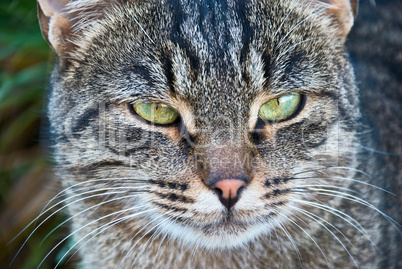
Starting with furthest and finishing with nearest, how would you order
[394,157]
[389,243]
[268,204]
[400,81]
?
[400,81] → [394,157] → [389,243] → [268,204]

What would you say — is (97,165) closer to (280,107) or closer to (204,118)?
(204,118)

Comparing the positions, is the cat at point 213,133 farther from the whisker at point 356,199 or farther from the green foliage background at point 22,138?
the green foliage background at point 22,138

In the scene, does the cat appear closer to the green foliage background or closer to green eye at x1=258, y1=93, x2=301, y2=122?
green eye at x1=258, y1=93, x2=301, y2=122

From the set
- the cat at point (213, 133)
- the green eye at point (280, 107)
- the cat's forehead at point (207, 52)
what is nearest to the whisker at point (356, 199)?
the cat at point (213, 133)

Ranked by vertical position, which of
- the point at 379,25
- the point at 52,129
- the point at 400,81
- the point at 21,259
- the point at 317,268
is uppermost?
the point at 379,25

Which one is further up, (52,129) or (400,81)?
(400,81)

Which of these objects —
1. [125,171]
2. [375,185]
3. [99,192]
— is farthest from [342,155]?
[99,192]

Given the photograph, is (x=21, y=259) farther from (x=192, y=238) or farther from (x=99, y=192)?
(x=192, y=238)

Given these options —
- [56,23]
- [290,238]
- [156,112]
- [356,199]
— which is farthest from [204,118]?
[356,199]
